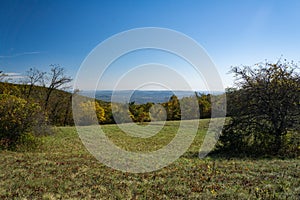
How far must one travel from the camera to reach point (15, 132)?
1803cm

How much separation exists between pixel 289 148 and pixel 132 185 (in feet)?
33.0

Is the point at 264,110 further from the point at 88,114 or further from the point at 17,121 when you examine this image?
the point at 88,114

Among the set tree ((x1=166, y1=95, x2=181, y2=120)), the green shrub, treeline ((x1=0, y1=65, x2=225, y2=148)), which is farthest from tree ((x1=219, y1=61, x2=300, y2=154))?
tree ((x1=166, y1=95, x2=181, y2=120))

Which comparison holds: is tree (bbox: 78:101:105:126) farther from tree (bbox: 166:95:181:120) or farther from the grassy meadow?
the grassy meadow

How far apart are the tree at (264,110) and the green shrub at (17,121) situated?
13297 mm

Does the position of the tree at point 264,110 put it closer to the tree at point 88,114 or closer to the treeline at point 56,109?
the treeline at point 56,109

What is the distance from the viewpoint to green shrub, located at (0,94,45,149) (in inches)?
704

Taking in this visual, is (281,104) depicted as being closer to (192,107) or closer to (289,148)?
(289,148)

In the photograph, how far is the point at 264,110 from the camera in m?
14.0

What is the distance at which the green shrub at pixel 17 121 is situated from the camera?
17.9 metres

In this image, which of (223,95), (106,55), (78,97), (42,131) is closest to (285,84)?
(223,95)

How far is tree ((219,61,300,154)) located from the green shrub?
524 inches

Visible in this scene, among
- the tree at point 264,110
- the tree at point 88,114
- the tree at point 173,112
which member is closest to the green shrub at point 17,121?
the tree at point 264,110

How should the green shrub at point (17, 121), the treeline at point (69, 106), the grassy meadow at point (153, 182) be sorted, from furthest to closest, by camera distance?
the treeline at point (69, 106) < the green shrub at point (17, 121) < the grassy meadow at point (153, 182)
